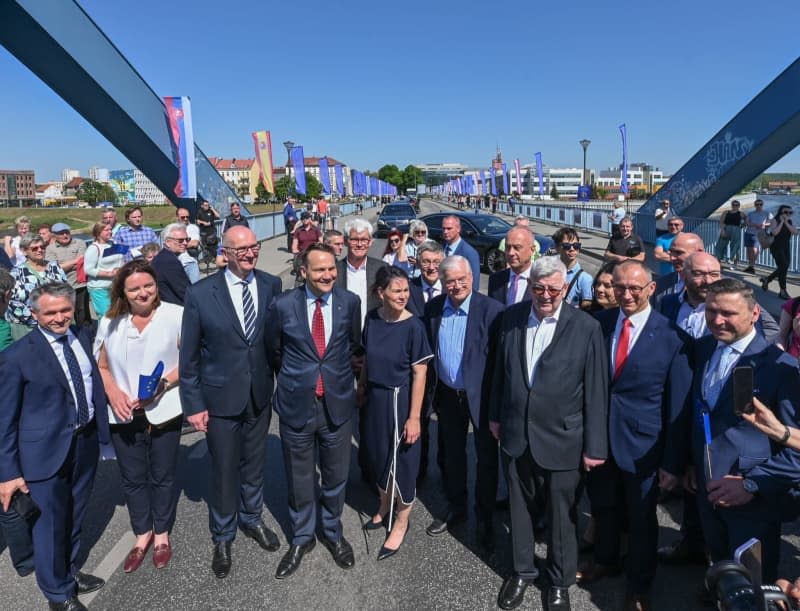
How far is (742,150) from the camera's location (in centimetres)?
1402

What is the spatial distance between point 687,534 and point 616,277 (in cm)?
169

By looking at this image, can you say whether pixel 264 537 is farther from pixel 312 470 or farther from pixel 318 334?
pixel 318 334

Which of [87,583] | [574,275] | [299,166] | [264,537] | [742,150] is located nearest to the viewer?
[87,583]

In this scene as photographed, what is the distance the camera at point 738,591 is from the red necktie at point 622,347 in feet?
4.33

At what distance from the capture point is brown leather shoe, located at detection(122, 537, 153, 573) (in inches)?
129

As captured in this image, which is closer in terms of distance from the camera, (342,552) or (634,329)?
(634,329)

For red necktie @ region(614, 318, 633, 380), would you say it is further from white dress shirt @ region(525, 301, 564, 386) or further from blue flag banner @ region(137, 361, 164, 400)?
blue flag banner @ region(137, 361, 164, 400)

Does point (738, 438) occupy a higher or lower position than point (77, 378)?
lower

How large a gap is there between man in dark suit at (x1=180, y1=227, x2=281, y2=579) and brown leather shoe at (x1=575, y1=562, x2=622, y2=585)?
6.12 feet

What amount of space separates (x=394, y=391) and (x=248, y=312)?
1.02 m

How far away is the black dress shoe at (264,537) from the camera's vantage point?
349 cm

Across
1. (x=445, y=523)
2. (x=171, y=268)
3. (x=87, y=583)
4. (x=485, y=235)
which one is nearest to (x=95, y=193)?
(x=485, y=235)

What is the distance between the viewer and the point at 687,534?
332 centimetres

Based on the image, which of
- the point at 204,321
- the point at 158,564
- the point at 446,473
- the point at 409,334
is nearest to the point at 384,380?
the point at 409,334
